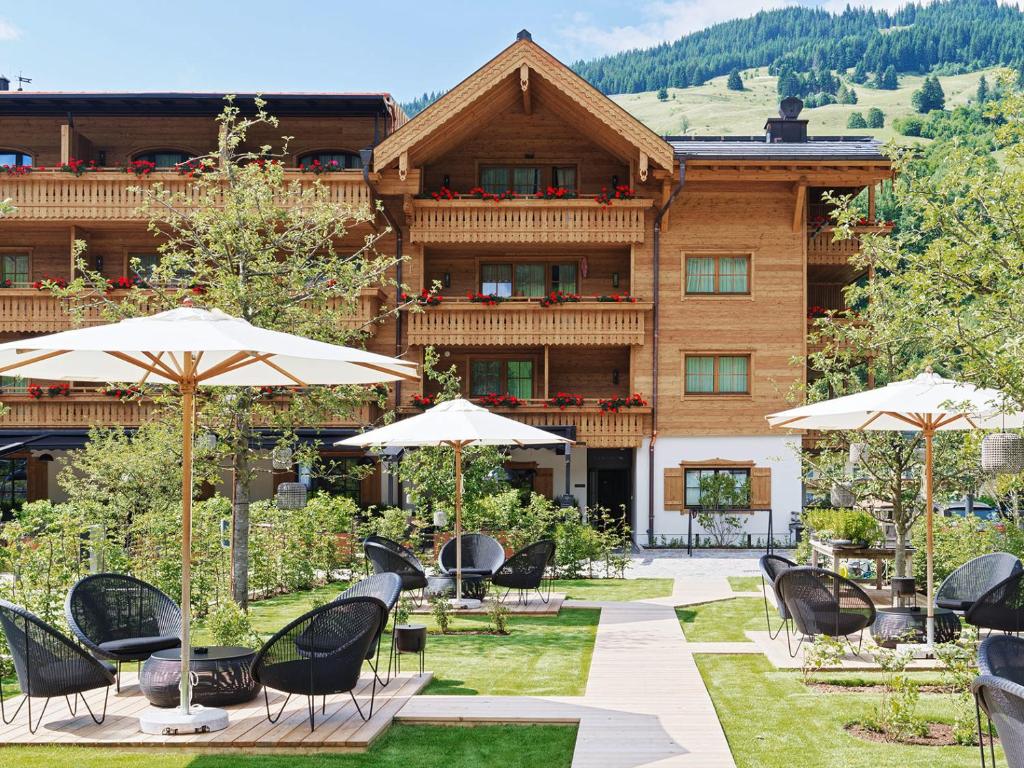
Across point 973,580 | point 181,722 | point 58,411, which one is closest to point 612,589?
point 973,580

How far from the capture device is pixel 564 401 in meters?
26.2

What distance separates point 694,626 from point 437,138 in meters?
16.6

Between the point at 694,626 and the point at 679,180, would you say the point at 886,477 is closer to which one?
the point at 694,626

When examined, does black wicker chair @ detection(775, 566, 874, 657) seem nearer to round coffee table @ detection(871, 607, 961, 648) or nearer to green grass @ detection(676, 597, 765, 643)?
round coffee table @ detection(871, 607, 961, 648)

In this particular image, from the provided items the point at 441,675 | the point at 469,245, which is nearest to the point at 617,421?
the point at 469,245

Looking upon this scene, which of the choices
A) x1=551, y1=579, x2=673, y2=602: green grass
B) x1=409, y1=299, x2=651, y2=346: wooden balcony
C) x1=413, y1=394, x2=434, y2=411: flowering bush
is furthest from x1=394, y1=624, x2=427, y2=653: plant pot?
x1=409, y1=299, x2=651, y2=346: wooden balcony

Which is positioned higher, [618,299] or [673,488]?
[618,299]

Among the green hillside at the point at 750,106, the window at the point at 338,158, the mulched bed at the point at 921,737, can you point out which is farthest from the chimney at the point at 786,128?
the green hillside at the point at 750,106

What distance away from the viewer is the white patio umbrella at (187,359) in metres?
6.85

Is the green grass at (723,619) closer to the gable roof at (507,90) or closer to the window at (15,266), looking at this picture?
the gable roof at (507,90)

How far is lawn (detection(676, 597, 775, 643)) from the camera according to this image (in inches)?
478

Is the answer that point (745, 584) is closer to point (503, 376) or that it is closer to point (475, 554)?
point (475, 554)

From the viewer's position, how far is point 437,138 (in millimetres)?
26641

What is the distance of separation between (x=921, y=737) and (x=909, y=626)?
2993mm
